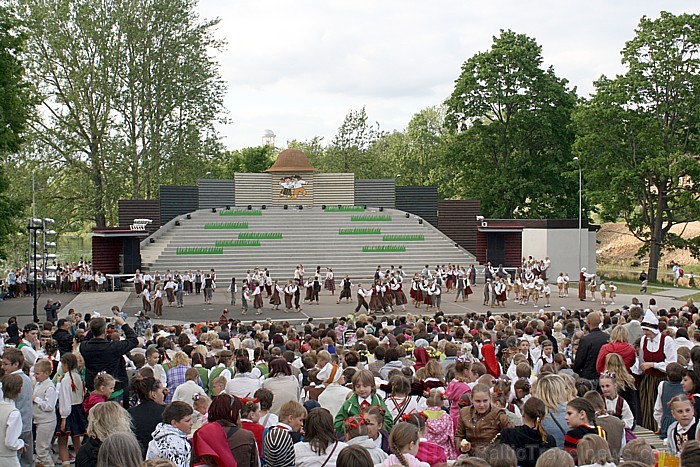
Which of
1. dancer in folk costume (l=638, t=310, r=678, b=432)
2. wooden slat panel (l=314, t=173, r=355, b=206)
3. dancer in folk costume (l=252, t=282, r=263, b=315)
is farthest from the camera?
wooden slat panel (l=314, t=173, r=355, b=206)

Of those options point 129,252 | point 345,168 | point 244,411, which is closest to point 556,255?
point 129,252

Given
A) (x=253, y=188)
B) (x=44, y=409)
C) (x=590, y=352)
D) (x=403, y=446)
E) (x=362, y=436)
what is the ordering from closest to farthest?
(x=403, y=446) → (x=362, y=436) → (x=44, y=409) → (x=590, y=352) → (x=253, y=188)

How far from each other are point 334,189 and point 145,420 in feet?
135

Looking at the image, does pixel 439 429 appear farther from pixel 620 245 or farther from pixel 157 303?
pixel 620 245

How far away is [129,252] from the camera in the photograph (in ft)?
113

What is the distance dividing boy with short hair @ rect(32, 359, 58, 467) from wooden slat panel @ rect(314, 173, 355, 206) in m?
39.1

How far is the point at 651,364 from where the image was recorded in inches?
381

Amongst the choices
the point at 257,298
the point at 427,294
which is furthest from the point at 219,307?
the point at 427,294

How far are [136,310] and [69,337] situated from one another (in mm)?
15661

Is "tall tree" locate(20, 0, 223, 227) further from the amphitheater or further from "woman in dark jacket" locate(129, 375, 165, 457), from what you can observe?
"woman in dark jacket" locate(129, 375, 165, 457)

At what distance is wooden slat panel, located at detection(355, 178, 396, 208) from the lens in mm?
46969

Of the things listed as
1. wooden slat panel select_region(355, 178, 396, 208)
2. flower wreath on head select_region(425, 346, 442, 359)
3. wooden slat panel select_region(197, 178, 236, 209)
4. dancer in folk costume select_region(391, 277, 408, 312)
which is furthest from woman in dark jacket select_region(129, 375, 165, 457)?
wooden slat panel select_region(355, 178, 396, 208)

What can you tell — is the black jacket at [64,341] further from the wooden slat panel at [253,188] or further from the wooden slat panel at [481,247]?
the wooden slat panel at [253,188]

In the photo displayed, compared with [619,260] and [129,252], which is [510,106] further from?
[129,252]
